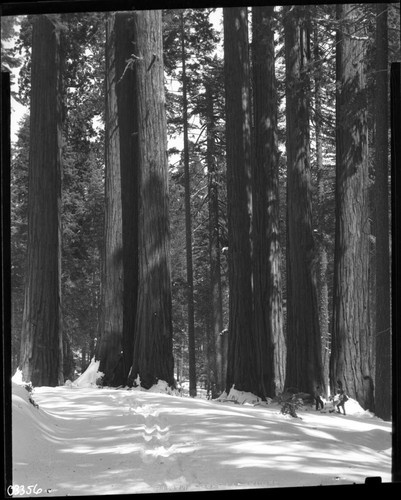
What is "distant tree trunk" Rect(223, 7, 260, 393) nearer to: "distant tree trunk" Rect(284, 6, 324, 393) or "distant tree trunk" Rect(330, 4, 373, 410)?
"distant tree trunk" Rect(284, 6, 324, 393)

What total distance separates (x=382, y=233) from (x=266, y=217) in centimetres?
390

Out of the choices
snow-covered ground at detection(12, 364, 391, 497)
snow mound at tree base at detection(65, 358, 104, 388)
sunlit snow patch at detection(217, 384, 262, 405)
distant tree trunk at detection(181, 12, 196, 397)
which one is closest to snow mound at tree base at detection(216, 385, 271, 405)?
sunlit snow patch at detection(217, 384, 262, 405)

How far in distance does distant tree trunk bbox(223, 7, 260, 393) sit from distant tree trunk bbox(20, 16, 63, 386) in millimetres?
3057

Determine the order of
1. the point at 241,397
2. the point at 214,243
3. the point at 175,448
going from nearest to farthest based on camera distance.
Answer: the point at 175,448, the point at 241,397, the point at 214,243

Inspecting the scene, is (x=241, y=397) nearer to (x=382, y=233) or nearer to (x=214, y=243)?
(x=382, y=233)

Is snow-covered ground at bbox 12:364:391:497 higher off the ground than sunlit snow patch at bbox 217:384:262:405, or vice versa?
snow-covered ground at bbox 12:364:391:497

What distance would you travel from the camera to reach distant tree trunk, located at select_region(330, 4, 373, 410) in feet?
36.0

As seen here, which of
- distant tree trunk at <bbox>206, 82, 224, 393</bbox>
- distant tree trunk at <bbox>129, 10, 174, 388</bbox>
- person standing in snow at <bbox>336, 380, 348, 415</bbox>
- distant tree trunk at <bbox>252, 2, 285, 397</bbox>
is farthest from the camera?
distant tree trunk at <bbox>206, 82, 224, 393</bbox>

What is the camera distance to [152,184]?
11977 mm

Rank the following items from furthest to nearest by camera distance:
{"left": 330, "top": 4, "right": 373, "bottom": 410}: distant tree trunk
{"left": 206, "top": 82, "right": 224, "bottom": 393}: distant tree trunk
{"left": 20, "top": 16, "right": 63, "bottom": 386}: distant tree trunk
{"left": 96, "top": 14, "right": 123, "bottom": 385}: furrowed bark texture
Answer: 1. {"left": 206, "top": 82, "right": 224, "bottom": 393}: distant tree trunk
2. {"left": 96, "top": 14, "right": 123, "bottom": 385}: furrowed bark texture
3. {"left": 20, "top": 16, "right": 63, "bottom": 386}: distant tree trunk
4. {"left": 330, "top": 4, "right": 373, "bottom": 410}: distant tree trunk

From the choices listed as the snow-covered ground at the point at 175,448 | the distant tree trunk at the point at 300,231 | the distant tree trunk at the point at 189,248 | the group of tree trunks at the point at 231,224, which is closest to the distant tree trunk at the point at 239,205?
the group of tree trunks at the point at 231,224

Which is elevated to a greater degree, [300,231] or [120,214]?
[120,214]

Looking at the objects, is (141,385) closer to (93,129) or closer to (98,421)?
(98,421)

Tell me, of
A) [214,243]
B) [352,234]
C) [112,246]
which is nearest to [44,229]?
[112,246]
